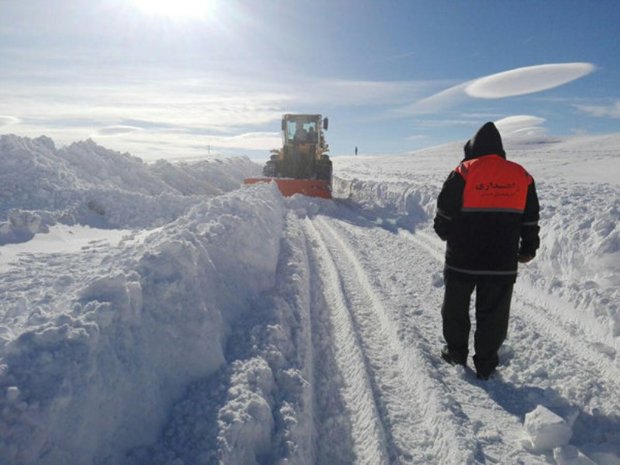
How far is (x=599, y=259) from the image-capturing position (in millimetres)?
4930

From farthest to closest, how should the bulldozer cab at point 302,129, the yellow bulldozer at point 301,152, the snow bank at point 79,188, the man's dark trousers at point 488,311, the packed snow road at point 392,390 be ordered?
the bulldozer cab at point 302,129 → the yellow bulldozer at point 301,152 → the snow bank at point 79,188 → the man's dark trousers at point 488,311 → the packed snow road at point 392,390

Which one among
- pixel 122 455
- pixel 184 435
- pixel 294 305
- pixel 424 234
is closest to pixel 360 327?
pixel 294 305

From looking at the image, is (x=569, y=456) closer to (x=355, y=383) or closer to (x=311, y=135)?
(x=355, y=383)

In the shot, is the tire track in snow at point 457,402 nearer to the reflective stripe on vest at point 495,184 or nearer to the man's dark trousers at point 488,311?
the man's dark trousers at point 488,311

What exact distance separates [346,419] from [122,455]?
1.33 metres

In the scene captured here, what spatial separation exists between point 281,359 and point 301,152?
1407cm

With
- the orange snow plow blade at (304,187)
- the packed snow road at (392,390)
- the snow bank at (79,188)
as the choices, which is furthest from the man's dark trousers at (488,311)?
the orange snow plow blade at (304,187)

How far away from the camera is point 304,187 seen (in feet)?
44.8

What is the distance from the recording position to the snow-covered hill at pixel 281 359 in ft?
6.95

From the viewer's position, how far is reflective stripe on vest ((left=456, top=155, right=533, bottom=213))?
3.09 meters

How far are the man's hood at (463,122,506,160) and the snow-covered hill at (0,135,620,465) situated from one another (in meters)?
1.66

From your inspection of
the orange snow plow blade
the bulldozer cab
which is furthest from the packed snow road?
the bulldozer cab

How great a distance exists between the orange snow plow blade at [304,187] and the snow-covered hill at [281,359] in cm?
746

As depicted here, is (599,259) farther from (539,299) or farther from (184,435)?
(184,435)
